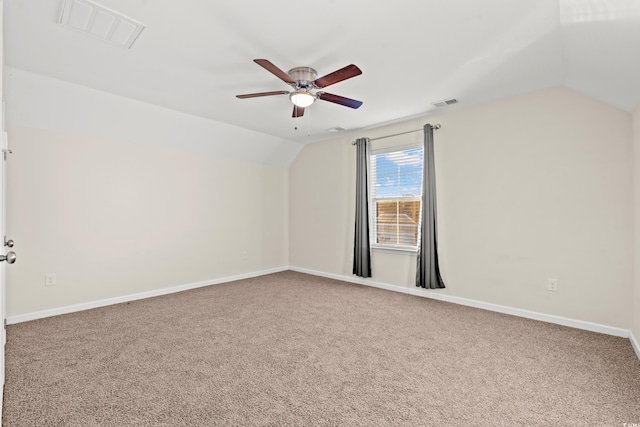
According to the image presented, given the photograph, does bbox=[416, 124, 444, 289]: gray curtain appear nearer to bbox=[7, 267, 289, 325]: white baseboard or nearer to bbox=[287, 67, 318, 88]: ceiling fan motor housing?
bbox=[287, 67, 318, 88]: ceiling fan motor housing

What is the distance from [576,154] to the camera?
3.11 metres

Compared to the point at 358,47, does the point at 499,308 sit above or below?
below

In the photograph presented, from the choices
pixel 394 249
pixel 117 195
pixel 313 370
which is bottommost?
pixel 313 370

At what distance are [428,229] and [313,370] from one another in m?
2.47

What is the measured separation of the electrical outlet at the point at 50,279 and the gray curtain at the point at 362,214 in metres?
3.77

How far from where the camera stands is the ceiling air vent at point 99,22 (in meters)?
1.97

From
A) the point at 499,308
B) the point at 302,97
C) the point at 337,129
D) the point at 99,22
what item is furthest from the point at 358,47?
the point at 499,308

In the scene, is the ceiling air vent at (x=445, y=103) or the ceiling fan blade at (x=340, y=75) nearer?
the ceiling fan blade at (x=340, y=75)

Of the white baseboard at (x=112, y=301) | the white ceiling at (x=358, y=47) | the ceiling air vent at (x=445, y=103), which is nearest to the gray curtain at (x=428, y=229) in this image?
the ceiling air vent at (x=445, y=103)

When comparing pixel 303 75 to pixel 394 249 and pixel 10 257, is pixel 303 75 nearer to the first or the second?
pixel 10 257

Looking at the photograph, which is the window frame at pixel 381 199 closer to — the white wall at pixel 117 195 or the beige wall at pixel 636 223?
the white wall at pixel 117 195

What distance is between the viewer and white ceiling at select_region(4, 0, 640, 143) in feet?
6.48

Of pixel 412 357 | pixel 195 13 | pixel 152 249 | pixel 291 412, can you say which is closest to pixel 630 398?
pixel 412 357

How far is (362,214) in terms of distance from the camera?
15.8ft
